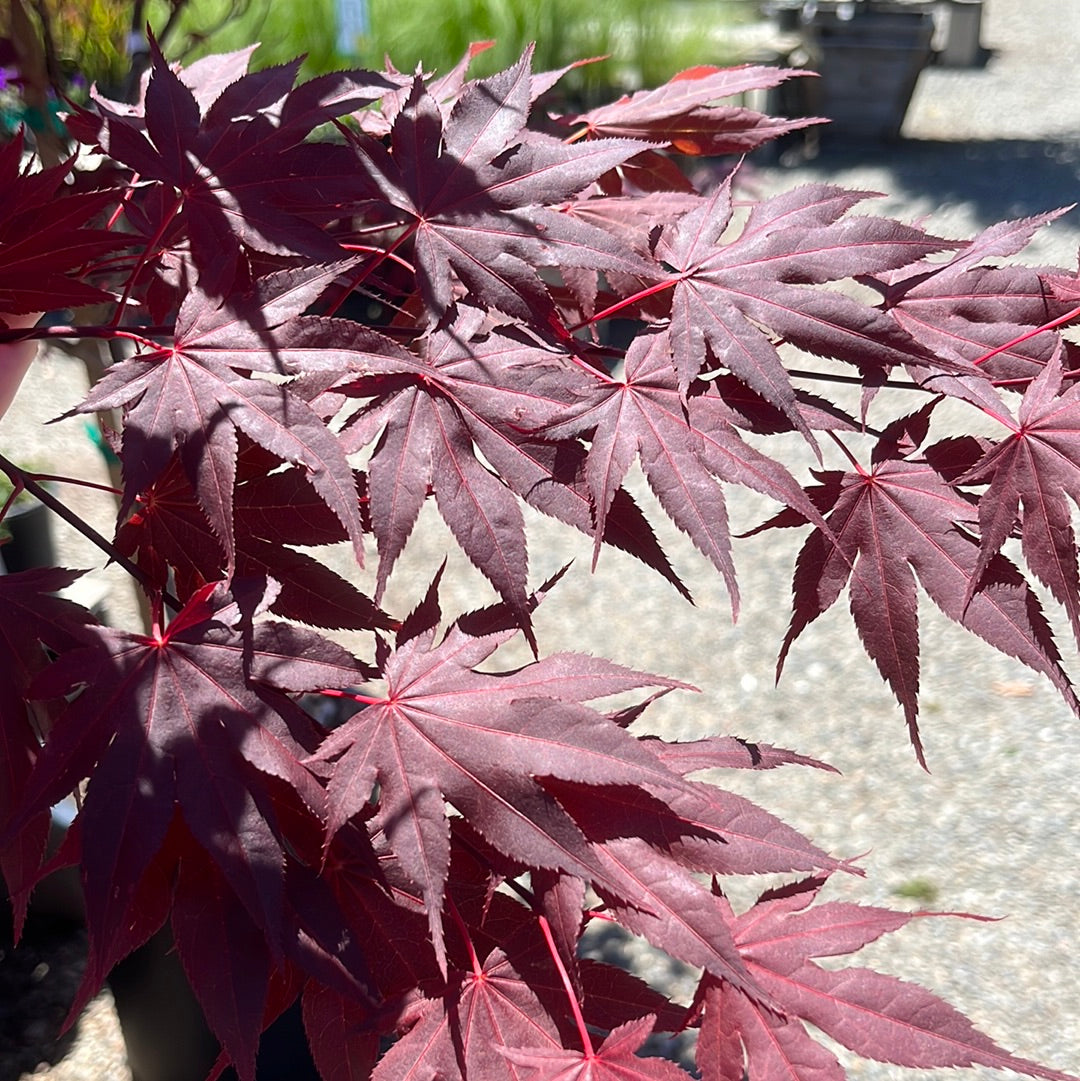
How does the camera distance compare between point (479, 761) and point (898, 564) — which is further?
point (898, 564)

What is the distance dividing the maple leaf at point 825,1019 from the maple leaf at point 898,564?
0.46 ft

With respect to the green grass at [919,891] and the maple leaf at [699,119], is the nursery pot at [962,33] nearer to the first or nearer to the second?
the green grass at [919,891]

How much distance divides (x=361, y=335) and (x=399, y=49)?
4.56 meters

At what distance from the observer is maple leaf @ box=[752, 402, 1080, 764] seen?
2.28 ft

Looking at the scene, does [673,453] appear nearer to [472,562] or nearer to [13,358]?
[472,562]

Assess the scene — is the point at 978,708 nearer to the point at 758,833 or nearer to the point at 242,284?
the point at 758,833

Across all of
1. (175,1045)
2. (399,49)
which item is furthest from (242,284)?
(399,49)

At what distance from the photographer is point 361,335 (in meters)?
0.63

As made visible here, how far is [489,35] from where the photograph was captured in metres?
4.96

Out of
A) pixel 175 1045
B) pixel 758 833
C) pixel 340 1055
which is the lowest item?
pixel 175 1045

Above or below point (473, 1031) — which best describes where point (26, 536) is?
below

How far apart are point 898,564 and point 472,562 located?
0.29 m

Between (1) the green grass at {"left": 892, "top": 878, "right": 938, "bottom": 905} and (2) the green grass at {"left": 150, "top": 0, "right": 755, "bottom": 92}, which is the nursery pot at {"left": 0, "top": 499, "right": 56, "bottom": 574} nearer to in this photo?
(1) the green grass at {"left": 892, "top": 878, "right": 938, "bottom": 905}

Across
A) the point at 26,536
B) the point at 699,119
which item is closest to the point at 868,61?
the point at 26,536
